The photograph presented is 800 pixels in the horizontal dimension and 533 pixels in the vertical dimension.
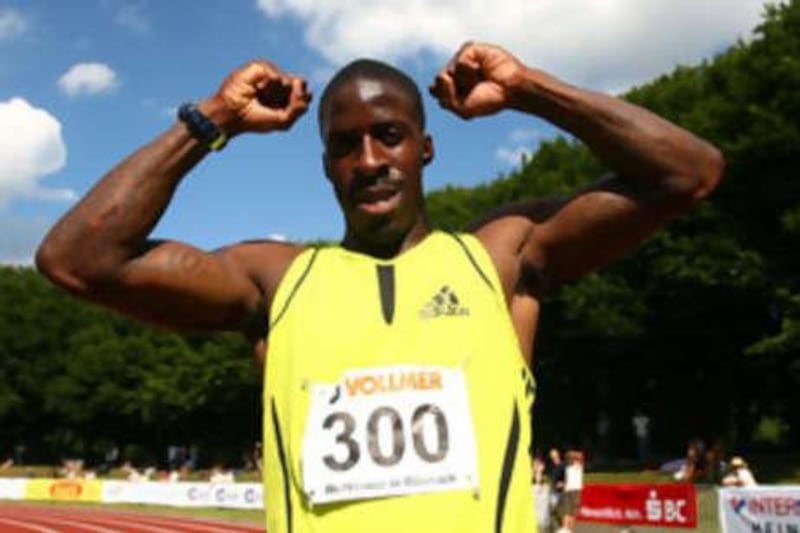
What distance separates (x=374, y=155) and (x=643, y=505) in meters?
15.4

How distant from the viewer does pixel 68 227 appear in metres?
2.83

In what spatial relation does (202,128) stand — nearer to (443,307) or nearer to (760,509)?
(443,307)

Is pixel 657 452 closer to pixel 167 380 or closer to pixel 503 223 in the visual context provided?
pixel 167 380

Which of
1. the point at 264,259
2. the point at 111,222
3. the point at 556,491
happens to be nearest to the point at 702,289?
the point at 556,491

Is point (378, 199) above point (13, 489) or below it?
above

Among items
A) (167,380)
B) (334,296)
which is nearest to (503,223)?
(334,296)

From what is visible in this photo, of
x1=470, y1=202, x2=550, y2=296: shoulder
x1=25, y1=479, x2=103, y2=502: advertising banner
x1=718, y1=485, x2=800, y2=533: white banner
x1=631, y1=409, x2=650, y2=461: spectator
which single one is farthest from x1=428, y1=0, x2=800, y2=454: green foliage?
x1=470, y1=202, x2=550, y2=296: shoulder

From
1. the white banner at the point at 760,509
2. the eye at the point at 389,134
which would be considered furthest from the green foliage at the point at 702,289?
the eye at the point at 389,134

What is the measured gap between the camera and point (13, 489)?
1672 inches

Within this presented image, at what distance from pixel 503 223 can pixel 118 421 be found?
71232 millimetres

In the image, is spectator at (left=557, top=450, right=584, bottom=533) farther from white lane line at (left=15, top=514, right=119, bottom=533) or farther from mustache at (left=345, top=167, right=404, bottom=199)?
mustache at (left=345, top=167, right=404, bottom=199)

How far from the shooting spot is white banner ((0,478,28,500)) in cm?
4197

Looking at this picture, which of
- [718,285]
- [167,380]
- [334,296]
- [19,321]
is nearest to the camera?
[334,296]

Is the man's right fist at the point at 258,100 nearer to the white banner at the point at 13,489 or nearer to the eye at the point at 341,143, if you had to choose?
the eye at the point at 341,143
